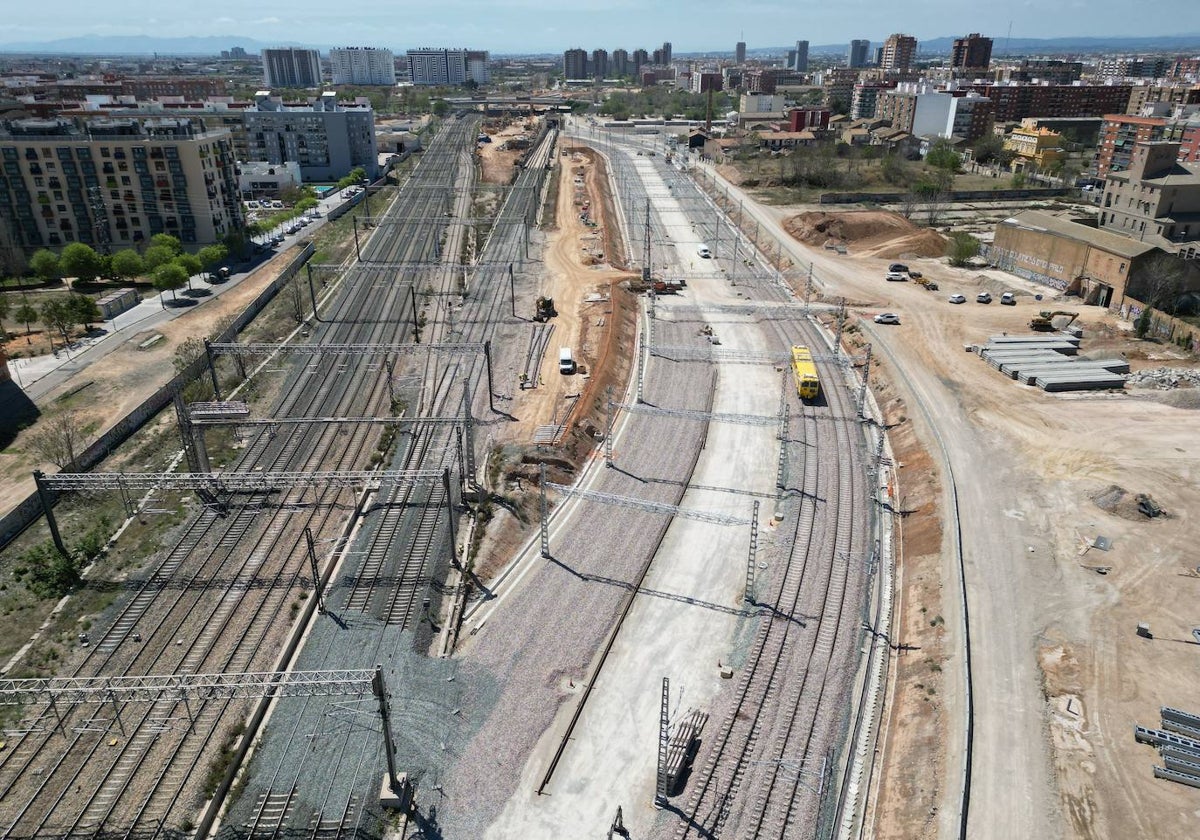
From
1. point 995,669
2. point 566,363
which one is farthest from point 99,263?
point 995,669

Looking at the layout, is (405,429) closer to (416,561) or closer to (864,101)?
(416,561)

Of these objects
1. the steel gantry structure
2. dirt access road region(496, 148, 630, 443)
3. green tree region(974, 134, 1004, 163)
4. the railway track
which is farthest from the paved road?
green tree region(974, 134, 1004, 163)

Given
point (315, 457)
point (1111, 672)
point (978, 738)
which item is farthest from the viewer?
point (315, 457)

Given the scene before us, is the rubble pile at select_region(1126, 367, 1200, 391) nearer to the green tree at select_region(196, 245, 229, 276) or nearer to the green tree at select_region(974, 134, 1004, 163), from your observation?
the green tree at select_region(196, 245, 229, 276)

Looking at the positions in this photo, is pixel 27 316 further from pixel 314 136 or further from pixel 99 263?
pixel 314 136

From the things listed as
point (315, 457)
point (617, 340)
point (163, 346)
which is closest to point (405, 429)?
point (315, 457)

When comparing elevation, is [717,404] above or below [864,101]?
below
